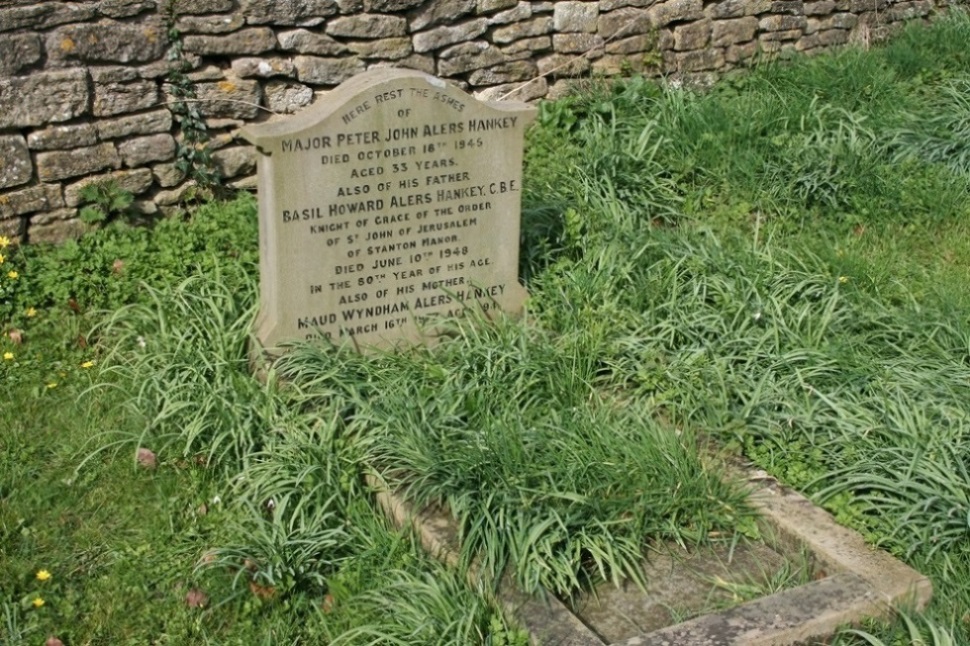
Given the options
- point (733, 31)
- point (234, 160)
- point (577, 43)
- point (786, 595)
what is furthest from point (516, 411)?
point (733, 31)

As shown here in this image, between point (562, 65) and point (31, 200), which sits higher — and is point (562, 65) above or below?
above

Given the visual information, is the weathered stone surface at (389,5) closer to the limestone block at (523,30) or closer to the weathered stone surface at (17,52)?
the limestone block at (523,30)

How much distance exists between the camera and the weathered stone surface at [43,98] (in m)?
5.32

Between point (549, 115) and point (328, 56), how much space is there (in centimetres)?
124

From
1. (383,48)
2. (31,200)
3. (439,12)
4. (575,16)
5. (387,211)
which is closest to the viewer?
(387,211)

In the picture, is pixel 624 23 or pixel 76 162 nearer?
pixel 76 162

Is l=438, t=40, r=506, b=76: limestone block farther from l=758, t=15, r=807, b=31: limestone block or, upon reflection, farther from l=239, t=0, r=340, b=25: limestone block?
l=758, t=15, r=807, b=31: limestone block

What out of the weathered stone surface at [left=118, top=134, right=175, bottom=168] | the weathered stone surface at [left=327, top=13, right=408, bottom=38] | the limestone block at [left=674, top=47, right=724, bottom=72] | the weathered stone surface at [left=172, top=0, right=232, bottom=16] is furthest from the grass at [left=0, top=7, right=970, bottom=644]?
the limestone block at [left=674, top=47, right=724, bottom=72]

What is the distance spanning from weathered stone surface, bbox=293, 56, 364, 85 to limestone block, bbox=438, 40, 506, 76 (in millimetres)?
492

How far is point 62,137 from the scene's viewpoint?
5.48 m

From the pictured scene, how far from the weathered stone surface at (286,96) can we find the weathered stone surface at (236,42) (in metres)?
0.19

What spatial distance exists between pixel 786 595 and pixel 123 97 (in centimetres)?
379

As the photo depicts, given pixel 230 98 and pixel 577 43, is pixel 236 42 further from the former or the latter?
pixel 577 43

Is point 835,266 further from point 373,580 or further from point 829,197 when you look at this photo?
point 373,580
